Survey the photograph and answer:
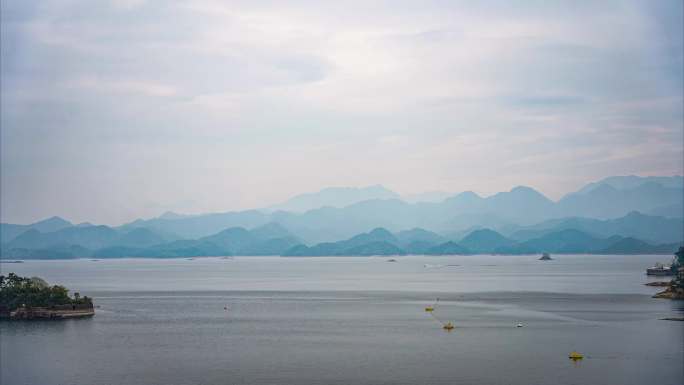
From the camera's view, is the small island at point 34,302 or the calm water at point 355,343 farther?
the small island at point 34,302

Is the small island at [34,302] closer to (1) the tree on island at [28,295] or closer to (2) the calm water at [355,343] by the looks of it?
(1) the tree on island at [28,295]

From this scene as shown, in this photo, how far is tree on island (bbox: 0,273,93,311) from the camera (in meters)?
75.9

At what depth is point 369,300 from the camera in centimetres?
10456

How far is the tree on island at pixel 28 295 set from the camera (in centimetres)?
7588

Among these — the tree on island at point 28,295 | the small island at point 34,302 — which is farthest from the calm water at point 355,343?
the tree on island at point 28,295

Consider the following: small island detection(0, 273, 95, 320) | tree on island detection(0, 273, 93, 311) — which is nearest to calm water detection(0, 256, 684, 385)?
small island detection(0, 273, 95, 320)

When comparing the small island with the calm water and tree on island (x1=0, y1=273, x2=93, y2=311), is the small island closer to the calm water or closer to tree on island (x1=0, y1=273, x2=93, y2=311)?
tree on island (x1=0, y1=273, x2=93, y2=311)

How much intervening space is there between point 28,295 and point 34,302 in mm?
1162

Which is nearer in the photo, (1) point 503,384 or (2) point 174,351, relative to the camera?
(1) point 503,384

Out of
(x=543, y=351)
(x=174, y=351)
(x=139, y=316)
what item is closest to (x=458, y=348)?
(x=543, y=351)

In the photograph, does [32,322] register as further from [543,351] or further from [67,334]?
[543,351]

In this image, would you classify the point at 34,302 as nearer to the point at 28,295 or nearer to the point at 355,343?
the point at 28,295

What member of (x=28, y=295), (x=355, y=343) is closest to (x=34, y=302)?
(x=28, y=295)

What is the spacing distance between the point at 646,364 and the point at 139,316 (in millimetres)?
58132
